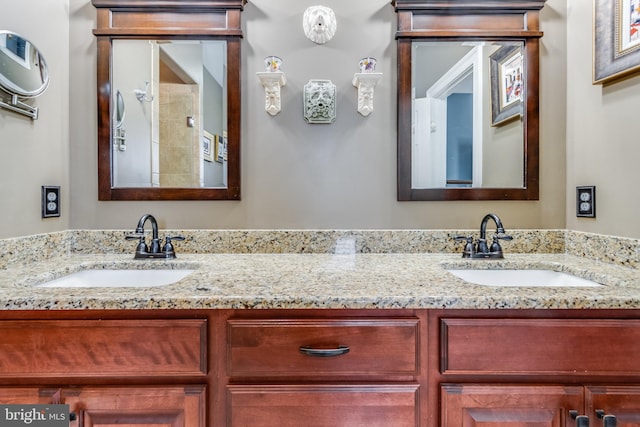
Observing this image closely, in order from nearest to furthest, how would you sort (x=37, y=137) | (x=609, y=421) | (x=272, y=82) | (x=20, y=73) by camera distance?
(x=609, y=421), (x=20, y=73), (x=37, y=137), (x=272, y=82)

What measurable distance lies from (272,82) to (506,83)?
0.96 m

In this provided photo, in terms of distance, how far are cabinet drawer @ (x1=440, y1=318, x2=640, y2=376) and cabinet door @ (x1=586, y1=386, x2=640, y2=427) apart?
0.04 metres

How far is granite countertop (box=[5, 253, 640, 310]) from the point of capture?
79cm

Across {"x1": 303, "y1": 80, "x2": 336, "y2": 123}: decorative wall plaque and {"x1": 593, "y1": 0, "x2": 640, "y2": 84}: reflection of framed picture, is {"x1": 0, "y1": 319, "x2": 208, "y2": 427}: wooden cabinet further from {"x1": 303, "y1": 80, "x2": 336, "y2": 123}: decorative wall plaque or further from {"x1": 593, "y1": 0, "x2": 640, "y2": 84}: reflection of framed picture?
{"x1": 593, "y1": 0, "x2": 640, "y2": 84}: reflection of framed picture

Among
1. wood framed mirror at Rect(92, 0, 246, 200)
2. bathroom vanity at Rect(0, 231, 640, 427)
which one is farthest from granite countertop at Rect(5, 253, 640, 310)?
wood framed mirror at Rect(92, 0, 246, 200)

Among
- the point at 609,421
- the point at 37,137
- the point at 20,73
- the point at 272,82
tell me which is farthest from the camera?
the point at 272,82

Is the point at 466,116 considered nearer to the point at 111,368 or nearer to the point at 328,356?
the point at 328,356

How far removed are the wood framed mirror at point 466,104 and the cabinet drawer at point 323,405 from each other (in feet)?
2.68

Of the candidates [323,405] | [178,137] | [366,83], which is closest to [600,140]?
[366,83]

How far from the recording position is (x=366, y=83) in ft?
4.53

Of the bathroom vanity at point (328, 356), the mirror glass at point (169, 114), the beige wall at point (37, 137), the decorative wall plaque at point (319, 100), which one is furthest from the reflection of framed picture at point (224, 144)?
the bathroom vanity at point (328, 356)

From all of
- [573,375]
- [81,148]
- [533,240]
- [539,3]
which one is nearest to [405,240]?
[533,240]

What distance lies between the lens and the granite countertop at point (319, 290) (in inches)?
30.9

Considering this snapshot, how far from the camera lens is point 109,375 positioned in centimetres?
80
